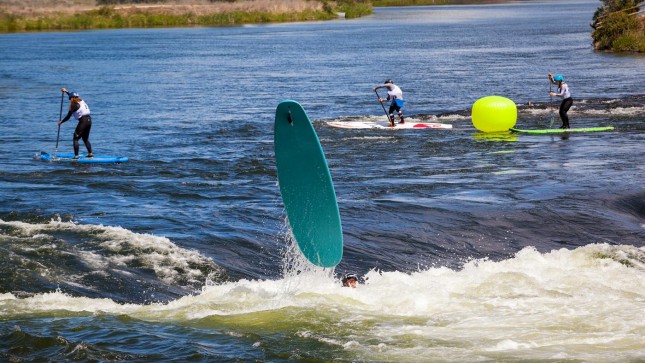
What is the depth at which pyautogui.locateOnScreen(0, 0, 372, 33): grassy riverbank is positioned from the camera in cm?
9912

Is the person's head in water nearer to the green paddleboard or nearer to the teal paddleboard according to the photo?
the teal paddleboard

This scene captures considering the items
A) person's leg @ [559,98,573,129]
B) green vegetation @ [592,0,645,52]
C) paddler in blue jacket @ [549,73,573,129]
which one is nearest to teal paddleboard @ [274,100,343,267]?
paddler in blue jacket @ [549,73,573,129]

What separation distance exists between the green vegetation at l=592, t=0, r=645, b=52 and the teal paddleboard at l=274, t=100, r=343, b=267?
161ft

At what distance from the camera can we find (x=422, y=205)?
19.7 meters

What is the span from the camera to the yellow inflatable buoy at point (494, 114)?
29109mm

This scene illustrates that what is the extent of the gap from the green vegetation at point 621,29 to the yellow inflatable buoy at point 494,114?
104ft

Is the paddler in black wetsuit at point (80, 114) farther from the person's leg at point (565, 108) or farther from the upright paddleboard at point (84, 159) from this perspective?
the person's leg at point (565, 108)

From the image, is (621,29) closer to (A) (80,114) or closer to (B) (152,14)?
(A) (80,114)

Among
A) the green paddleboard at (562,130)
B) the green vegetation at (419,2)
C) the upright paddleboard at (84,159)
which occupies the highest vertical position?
the green vegetation at (419,2)

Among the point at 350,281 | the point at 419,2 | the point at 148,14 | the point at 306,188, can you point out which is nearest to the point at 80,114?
the point at 350,281

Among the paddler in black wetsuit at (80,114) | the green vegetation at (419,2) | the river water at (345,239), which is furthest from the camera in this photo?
the green vegetation at (419,2)

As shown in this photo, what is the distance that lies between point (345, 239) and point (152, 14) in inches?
3718

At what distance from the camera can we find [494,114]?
29047mm

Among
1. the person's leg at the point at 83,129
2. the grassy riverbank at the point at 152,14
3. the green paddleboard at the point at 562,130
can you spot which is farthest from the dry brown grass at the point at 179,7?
the person's leg at the point at 83,129
